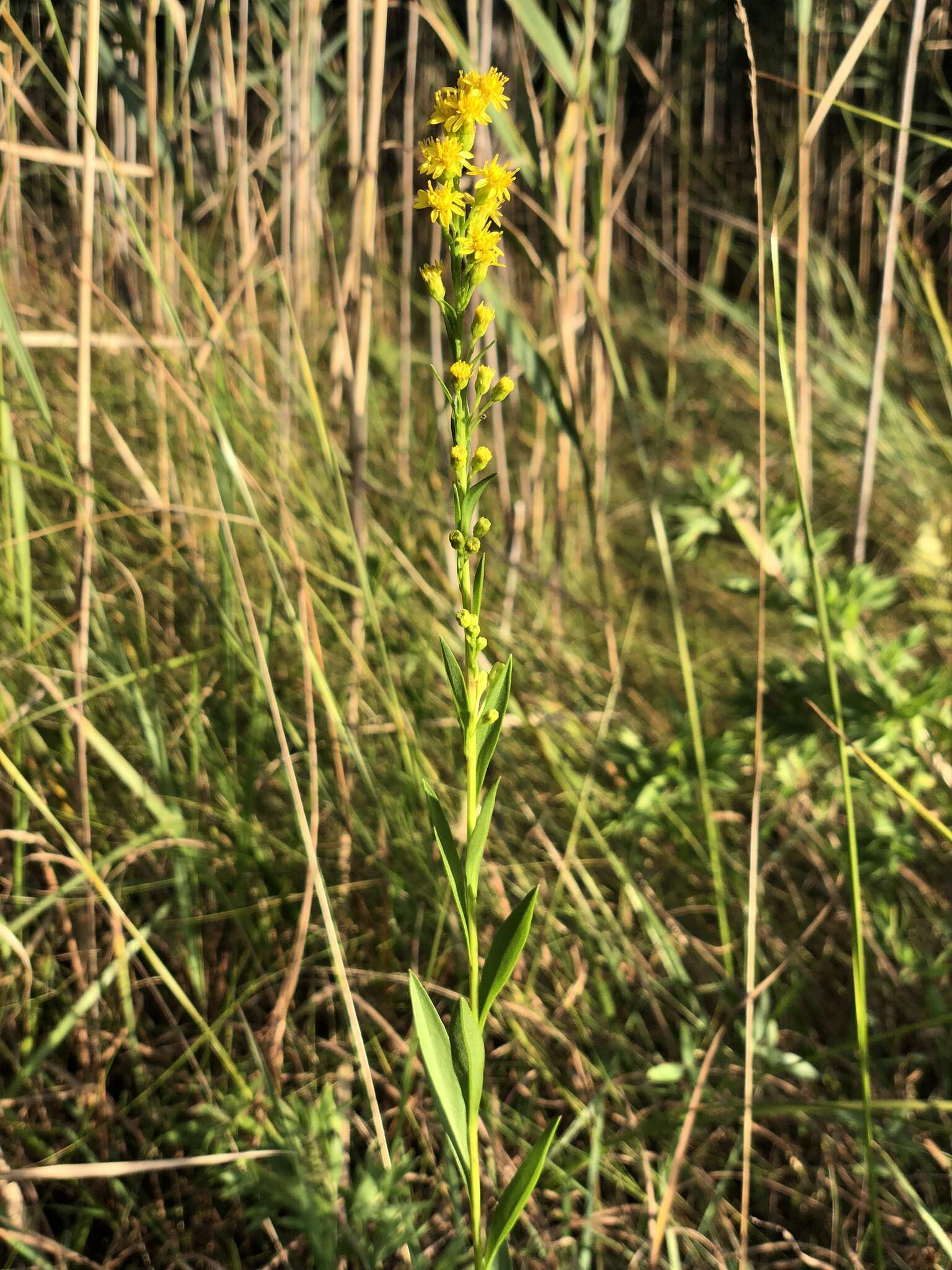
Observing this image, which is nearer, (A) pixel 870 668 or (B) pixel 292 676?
(A) pixel 870 668

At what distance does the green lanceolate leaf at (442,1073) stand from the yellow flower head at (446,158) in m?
0.36

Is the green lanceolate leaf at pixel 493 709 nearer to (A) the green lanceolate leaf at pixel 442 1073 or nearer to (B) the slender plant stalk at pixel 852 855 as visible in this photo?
(A) the green lanceolate leaf at pixel 442 1073

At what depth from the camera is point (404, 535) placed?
1.31m

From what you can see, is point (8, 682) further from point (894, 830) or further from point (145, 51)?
point (894, 830)

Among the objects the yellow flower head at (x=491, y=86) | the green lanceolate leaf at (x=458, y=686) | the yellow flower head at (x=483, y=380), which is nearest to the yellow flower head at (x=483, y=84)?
the yellow flower head at (x=491, y=86)

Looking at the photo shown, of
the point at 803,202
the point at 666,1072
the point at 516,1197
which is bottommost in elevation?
the point at 666,1072

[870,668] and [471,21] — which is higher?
[471,21]

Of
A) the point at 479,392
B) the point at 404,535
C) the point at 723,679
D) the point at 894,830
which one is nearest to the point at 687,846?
the point at 894,830

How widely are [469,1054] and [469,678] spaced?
0.17 meters

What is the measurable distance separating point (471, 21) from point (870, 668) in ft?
2.63

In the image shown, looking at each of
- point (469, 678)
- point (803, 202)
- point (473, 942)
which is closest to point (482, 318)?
point (469, 678)

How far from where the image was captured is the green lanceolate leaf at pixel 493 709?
0.44 meters

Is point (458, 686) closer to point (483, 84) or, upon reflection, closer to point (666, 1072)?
Result: point (483, 84)

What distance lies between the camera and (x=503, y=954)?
0.47 meters
